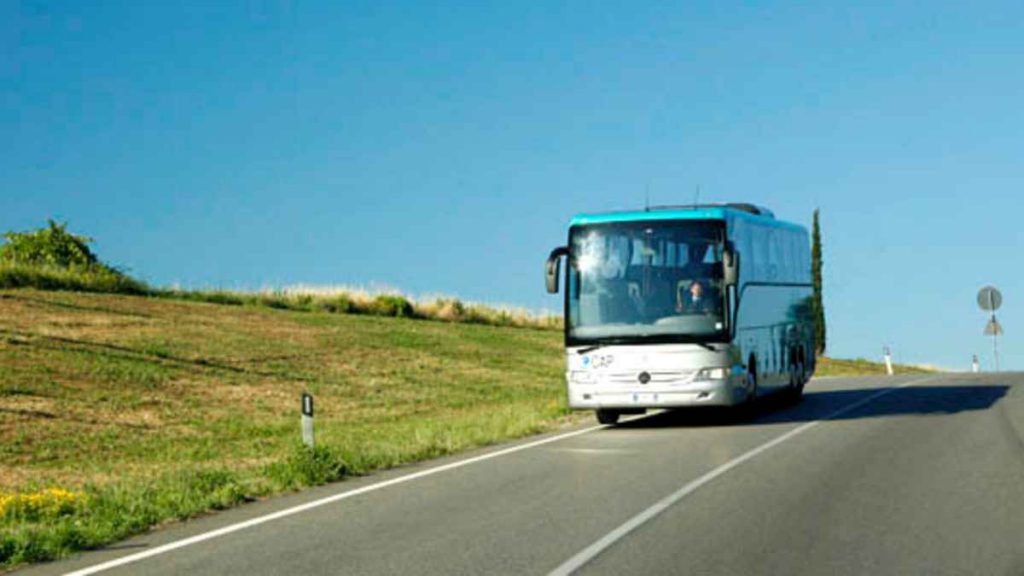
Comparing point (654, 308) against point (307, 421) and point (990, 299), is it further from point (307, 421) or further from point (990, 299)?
point (990, 299)

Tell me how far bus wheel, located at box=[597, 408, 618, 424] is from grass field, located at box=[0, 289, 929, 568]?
3.48 feet

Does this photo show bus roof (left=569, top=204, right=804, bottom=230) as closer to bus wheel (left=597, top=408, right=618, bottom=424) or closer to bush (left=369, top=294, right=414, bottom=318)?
bus wheel (left=597, top=408, right=618, bottom=424)

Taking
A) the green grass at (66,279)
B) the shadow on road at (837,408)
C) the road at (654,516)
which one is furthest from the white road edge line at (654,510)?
the green grass at (66,279)

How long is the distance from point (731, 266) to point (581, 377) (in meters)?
2.85

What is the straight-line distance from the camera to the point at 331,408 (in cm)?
3234

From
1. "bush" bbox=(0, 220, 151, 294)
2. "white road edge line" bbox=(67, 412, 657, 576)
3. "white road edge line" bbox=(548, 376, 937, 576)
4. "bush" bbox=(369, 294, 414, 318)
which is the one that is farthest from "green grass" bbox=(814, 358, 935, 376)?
"white road edge line" bbox=(67, 412, 657, 576)

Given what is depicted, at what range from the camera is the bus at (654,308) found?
868 inches

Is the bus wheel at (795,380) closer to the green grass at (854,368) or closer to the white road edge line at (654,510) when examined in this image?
the white road edge line at (654,510)

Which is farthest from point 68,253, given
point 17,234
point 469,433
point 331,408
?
point 469,433

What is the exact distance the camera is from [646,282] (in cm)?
2239

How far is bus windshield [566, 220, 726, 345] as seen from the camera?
877 inches

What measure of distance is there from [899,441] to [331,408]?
16.2 meters

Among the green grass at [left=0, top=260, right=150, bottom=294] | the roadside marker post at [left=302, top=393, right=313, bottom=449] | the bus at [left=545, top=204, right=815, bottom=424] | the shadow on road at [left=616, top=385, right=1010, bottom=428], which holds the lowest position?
the shadow on road at [left=616, top=385, right=1010, bottom=428]

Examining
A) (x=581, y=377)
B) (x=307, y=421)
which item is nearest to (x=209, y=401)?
(x=581, y=377)
